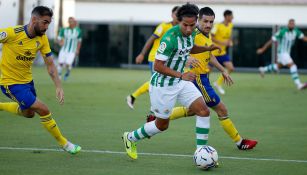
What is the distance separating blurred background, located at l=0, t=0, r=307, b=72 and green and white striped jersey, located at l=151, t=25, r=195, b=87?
30.1 metres

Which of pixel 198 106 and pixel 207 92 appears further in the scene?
pixel 207 92

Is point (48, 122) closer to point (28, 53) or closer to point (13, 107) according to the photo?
point (28, 53)

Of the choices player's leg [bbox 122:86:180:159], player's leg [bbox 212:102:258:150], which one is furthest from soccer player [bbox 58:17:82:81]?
player's leg [bbox 122:86:180:159]

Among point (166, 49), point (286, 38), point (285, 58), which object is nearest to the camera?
point (166, 49)

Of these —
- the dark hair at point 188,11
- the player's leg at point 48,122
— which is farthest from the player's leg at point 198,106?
the player's leg at point 48,122

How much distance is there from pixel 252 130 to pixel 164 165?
4.28m

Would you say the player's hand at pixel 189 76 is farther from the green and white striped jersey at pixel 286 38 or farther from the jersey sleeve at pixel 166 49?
the green and white striped jersey at pixel 286 38

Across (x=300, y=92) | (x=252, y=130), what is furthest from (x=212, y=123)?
(x=300, y=92)

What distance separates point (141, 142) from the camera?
36.6 feet

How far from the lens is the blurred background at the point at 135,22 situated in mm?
39938

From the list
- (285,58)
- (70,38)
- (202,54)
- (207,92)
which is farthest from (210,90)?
(70,38)

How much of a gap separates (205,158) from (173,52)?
1.40 m

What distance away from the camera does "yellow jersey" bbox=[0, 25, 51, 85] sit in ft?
31.7

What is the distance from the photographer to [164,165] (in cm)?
908
